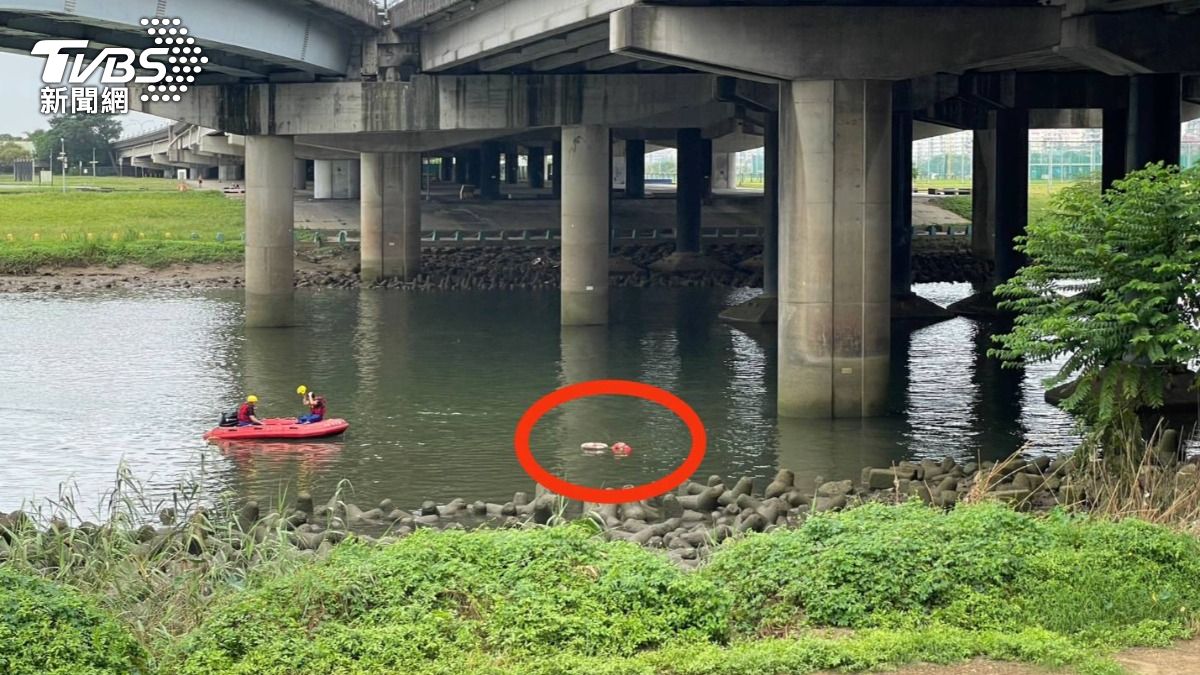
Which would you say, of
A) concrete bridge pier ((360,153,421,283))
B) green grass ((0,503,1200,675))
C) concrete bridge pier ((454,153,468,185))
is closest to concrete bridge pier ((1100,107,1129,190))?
concrete bridge pier ((360,153,421,283))

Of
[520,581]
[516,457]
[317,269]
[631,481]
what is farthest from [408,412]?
[317,269]

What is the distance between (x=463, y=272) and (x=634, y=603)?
57.3m

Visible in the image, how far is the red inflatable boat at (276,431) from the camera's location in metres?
30.1

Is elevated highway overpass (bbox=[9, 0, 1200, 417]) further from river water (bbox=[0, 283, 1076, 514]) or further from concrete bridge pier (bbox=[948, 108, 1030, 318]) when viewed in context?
river water (bbox=[0, 283, 1076, 514])

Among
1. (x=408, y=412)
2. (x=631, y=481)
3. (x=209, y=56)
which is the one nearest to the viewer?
(x=631, y=481)

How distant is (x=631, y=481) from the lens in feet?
87.1

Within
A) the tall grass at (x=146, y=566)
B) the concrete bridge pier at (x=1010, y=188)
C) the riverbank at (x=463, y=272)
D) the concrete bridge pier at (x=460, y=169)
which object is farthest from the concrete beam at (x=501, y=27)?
the concrete bridge pier at (x=460, y=169)

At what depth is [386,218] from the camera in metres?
68.1

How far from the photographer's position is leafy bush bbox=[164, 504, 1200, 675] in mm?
11812

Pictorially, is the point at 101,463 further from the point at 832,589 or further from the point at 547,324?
the point at 547,324

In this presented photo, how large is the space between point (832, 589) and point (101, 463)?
17582mm

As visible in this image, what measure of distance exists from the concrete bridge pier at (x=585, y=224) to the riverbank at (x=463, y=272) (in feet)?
50.1

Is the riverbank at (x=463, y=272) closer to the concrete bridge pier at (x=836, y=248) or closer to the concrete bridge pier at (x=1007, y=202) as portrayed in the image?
the concrete bridge pier at (x=1007, y=202)

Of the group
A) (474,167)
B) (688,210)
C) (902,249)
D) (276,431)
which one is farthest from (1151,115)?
(474,167)
